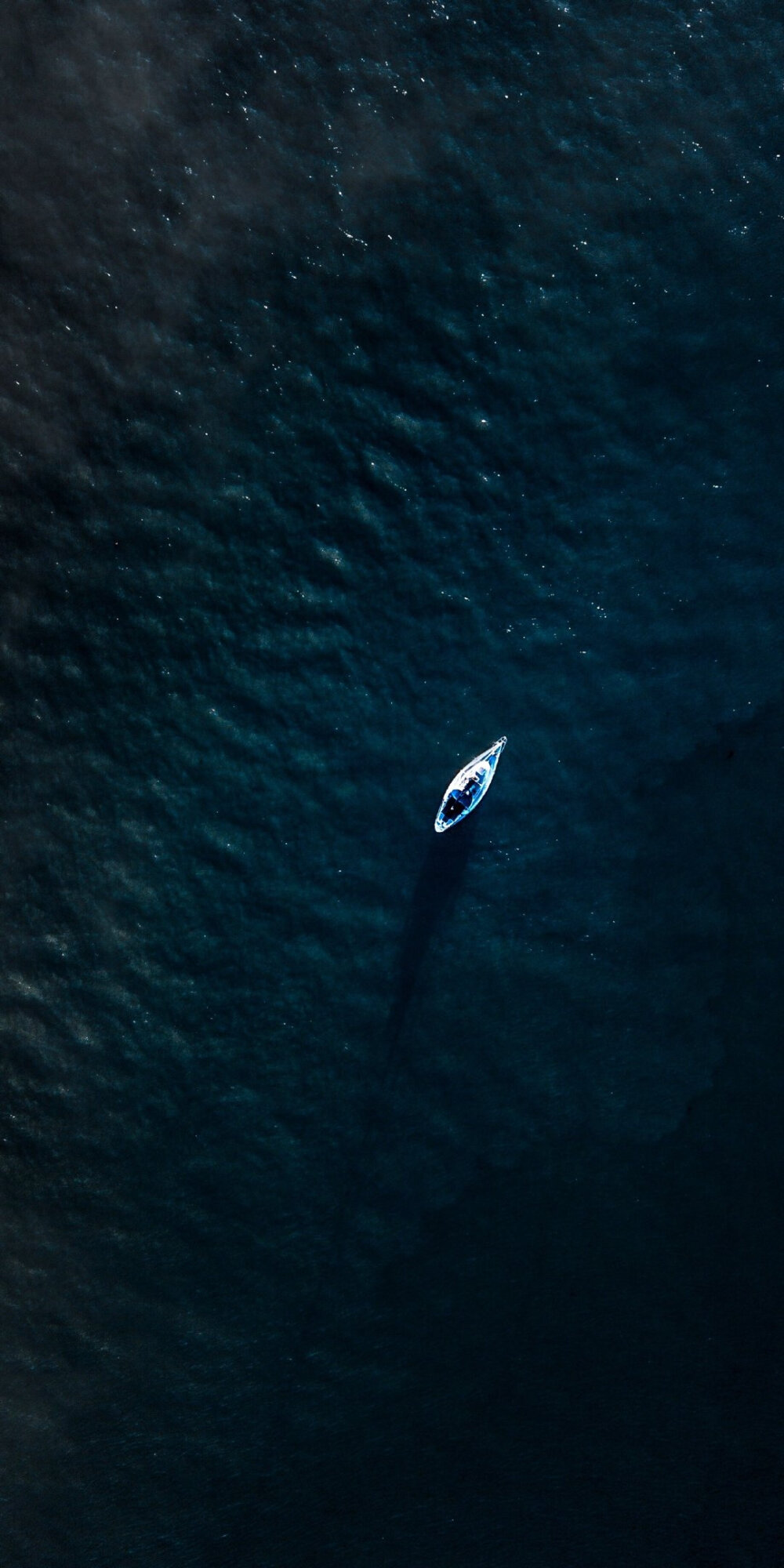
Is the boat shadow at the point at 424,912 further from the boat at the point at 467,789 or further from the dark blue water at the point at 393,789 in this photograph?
the boat at the point at 467,789

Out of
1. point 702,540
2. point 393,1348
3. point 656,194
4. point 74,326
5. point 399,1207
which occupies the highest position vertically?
point 74,326

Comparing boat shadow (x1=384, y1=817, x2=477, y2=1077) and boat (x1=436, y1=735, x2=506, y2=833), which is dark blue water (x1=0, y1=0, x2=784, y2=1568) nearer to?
boat shadow (x1=384, y1=817, x2=477, y2=1077)

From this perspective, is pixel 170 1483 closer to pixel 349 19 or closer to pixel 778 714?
pixel 778 714

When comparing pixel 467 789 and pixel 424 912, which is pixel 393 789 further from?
pixel 424 912

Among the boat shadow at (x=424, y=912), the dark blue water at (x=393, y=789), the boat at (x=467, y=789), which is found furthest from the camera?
the boat shadow at (x=424, y=912)

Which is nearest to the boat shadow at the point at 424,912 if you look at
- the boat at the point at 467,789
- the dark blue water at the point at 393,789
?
the dark blue water at the point at 393,789

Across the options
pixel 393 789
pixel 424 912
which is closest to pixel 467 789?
pixel 393 789

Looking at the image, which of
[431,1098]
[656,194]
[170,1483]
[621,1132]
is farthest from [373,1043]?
[656,194]
